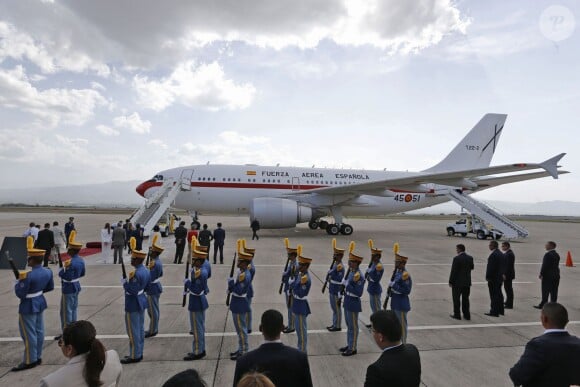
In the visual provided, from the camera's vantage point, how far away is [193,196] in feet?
73.9

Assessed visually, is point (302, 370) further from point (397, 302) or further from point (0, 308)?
point (0, 308)

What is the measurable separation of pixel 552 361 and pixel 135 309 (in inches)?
204

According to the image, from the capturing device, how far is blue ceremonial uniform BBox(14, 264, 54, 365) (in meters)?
4.95

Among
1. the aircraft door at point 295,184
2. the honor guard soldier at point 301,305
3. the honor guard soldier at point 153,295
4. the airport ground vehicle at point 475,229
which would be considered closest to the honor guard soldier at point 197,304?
the honor guard soldier at point 153,295

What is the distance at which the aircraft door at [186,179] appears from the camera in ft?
72.3

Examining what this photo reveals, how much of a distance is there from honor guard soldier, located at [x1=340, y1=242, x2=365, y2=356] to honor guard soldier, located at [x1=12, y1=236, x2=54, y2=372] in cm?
462

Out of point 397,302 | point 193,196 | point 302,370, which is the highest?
point 193,196

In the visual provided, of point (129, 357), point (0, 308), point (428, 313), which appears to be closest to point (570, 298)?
point (428, 313)

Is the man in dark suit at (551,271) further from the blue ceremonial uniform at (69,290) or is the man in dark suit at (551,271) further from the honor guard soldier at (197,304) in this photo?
the blue ceremonial uniform at (69,290)

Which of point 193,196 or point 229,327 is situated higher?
point 193,196

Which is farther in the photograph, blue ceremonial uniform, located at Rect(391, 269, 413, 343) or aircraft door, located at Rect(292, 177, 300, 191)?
aircraft door, located at Rect(292, 177, 300, 191)

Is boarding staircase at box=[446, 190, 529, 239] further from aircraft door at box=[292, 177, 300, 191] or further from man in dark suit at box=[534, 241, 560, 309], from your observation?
man in dark suit at box=[534, 241, 560, 309]

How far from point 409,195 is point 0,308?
77.8 feet

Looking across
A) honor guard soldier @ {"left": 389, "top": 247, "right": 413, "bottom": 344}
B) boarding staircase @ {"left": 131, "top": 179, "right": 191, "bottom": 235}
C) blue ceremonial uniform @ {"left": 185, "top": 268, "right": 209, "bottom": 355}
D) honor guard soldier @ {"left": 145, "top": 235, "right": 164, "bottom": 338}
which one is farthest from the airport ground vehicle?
honor guard soldier @ {"left": 145, "top": 235, "right": 164, "bottom": 338}
